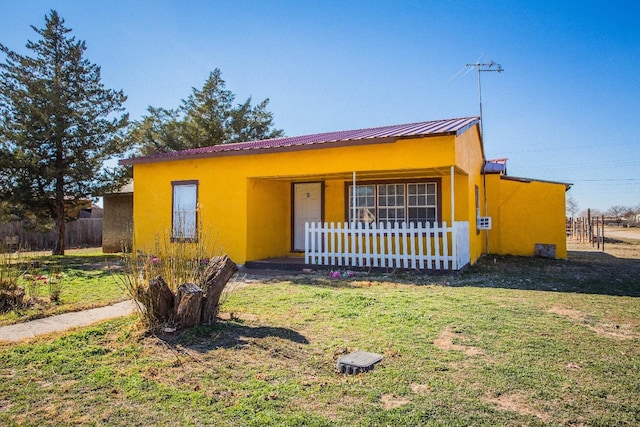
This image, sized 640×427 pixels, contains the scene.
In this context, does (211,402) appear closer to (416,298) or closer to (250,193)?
(416,298)

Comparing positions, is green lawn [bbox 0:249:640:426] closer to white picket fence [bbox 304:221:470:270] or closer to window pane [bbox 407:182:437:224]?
white picket fence [bbox 304:221:470:270]

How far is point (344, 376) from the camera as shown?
3.25 meters

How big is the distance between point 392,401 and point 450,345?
1.45 metres

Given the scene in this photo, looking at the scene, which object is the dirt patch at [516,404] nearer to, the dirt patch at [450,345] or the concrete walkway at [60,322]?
the dirt patch at [450,345]

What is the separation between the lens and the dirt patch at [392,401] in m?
2.73

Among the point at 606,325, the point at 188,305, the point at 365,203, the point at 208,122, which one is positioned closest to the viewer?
the point at 188,305

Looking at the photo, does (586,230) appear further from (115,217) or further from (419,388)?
(115,217)

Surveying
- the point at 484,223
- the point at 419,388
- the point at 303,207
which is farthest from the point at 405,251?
the point at 419,388

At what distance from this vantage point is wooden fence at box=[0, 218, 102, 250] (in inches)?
811

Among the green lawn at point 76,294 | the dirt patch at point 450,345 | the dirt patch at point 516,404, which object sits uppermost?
the green lawn at point 76,294

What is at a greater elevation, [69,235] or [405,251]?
[69,235]

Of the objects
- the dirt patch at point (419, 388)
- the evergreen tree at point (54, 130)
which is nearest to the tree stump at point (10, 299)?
the dirt patch at point (419, 388)

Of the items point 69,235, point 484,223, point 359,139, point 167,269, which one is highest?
point 359,139

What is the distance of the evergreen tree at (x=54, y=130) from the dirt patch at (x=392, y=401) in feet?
50.9
